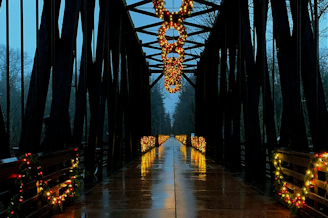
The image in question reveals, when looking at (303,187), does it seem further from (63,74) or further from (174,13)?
(174,13)

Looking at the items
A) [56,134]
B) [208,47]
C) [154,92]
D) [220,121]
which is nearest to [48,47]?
[56,134]

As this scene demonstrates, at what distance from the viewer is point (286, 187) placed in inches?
250

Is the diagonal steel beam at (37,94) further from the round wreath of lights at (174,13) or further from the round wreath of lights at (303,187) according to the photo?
the round wreath of lights at (174,13)

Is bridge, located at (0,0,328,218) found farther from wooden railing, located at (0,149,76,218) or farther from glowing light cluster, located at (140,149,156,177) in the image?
glowing light cluster, located at (140,149,156,177)

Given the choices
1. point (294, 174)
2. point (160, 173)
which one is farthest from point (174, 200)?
point (160, 173)

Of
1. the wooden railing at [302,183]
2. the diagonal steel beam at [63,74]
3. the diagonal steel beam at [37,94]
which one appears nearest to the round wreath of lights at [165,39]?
the diagonal steel beam at [63,74]

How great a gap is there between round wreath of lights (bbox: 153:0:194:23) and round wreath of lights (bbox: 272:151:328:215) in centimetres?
692

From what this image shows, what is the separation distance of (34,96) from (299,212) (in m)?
4.92

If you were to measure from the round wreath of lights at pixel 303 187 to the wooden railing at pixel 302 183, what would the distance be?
6 centimetres

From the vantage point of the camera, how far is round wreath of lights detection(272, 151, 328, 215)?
4891mm

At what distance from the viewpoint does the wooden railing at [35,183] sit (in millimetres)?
4246

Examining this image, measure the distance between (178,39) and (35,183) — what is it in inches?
485

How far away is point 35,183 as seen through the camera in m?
5.23

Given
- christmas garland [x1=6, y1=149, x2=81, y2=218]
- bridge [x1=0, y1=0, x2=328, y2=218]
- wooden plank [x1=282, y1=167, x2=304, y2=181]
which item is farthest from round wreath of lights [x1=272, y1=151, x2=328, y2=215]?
christmas garland [x1=6, y1=149, x2=81, y2=218]
